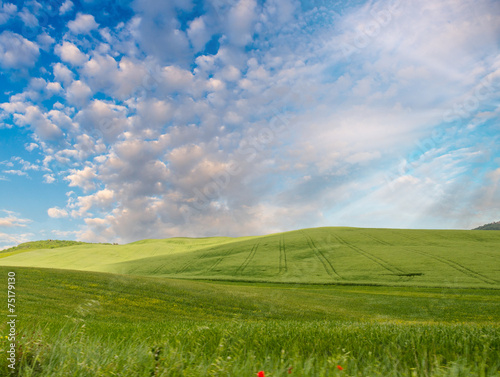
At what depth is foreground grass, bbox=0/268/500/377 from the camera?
261 centimetres

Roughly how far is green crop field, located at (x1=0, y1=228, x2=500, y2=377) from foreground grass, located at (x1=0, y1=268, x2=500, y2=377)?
30 millimetres

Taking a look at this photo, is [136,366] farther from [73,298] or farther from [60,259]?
[60,259]

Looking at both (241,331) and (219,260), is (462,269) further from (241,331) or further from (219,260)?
(241,331)

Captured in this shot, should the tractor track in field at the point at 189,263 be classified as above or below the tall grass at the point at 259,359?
below

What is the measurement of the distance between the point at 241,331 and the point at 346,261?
51.6 m

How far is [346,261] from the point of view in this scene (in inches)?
2088

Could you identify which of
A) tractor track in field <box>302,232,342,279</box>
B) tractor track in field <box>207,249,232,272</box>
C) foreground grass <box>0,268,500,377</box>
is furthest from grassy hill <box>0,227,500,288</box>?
foreground grass <box>0,268,500,377</box>

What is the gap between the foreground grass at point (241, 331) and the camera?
2.61m

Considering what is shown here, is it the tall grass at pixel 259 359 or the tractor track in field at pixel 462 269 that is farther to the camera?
the tractor track in field at pixel 462 269

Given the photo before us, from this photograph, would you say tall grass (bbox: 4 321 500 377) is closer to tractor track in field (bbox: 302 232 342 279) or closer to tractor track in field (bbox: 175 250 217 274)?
tractor track in field (bbox: 302 232 342 279)

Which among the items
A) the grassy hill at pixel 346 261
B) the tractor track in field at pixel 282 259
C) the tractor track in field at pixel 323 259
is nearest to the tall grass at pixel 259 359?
the grassy hill at pixel 346 261

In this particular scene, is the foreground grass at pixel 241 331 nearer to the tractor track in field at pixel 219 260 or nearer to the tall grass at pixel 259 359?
the tall grass at pixel 259 359

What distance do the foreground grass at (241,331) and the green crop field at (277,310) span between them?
0.10 ft

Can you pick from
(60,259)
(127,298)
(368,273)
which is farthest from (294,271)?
(60,259)
